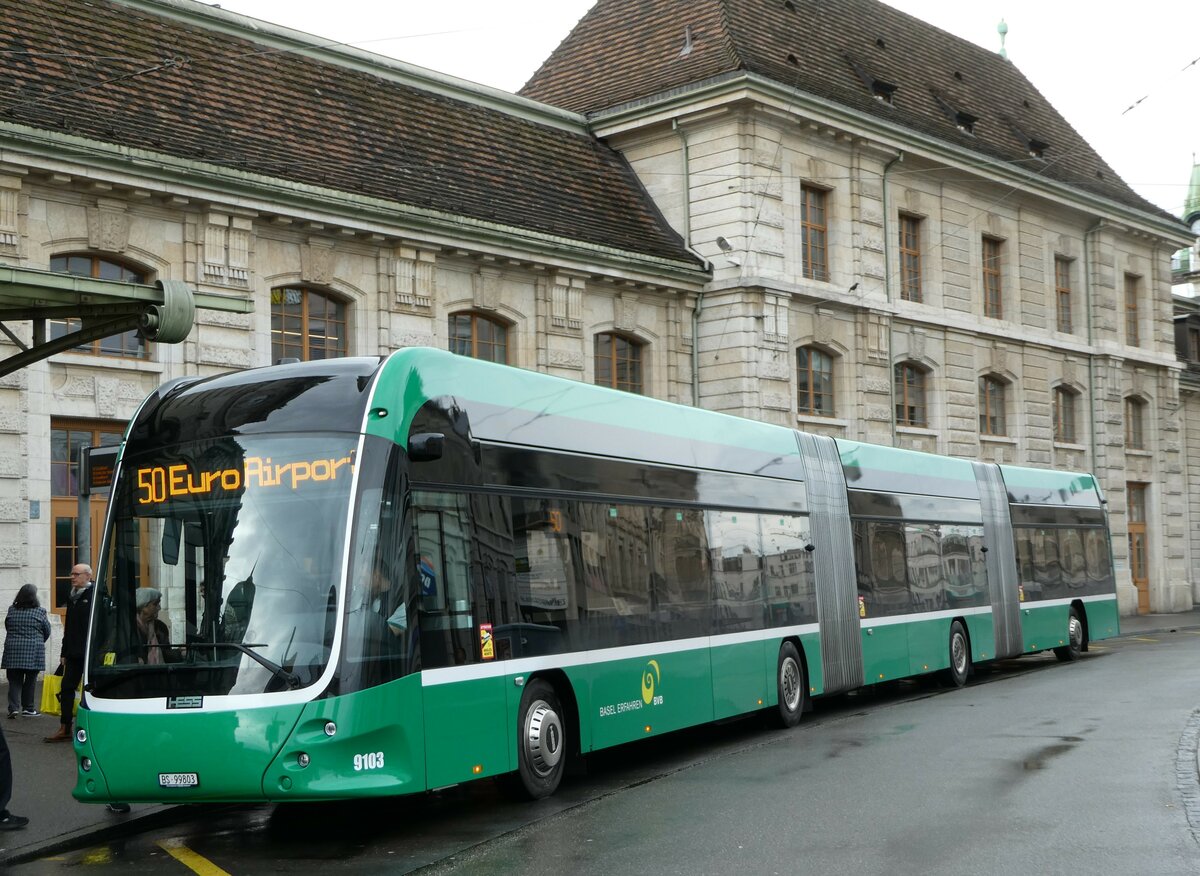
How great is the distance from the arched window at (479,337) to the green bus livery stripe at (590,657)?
1076 centimetres

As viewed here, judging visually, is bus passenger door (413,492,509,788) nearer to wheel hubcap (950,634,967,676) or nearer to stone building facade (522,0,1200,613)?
wheel hubcap (950,634,967,676)

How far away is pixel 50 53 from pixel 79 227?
267 centimetres

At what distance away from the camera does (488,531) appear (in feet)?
34.4

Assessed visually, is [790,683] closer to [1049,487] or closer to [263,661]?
[263,661]

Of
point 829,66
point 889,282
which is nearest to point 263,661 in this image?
point 889,282

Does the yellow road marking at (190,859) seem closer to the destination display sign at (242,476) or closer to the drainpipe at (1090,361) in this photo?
the destination display sign at (242,476)

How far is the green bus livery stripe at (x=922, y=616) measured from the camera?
1828 cm

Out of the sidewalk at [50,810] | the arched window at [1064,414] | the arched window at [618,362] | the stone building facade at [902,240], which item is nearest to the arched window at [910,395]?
the stone building facade at [902,240]

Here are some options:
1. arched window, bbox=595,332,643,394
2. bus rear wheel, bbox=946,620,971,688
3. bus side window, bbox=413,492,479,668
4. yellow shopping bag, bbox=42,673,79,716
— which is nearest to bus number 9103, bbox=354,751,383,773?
bus side window, bbox=413,492,479,668

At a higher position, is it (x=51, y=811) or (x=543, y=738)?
(x=543, y=738)

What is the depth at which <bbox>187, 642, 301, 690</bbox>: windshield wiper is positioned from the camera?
8.87m

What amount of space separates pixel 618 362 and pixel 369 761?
19551mm

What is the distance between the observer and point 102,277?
2005 cm

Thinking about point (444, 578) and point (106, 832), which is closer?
point (444, 578)
